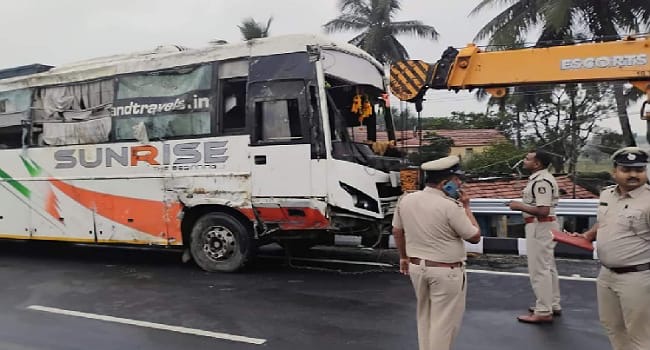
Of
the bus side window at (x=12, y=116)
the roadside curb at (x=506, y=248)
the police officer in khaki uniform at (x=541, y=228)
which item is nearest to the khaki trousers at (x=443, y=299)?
the police officer in khaki uniform at (x=541, y=228)

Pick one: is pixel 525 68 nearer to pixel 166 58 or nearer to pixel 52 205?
pixel 166 58

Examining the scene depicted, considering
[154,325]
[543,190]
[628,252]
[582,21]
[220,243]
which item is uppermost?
[582,21]

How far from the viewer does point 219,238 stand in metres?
8.33

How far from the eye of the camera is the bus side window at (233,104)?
8102 mm

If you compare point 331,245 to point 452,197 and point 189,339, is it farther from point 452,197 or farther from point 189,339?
point 452,197

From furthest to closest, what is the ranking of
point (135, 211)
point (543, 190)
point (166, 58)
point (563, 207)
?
point (563, 207) < point (135, 211) < point (166, 58) < point (543, 190)

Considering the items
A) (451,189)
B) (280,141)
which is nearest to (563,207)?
(280,141)

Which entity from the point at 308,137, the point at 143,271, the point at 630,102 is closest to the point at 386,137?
the point at 308,137

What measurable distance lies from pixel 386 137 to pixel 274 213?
223 centimetres

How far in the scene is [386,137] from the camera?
30.1ft

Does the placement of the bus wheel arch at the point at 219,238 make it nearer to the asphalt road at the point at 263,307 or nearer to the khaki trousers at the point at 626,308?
the asphalt road at the point at 263,307

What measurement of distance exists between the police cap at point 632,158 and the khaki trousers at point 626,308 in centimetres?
68

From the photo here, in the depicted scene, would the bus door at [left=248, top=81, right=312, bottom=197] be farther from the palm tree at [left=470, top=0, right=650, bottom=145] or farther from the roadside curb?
the palm tree at [left=470, top=0, right=650, bottom=145]

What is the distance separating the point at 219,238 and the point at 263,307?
193 centimetres
